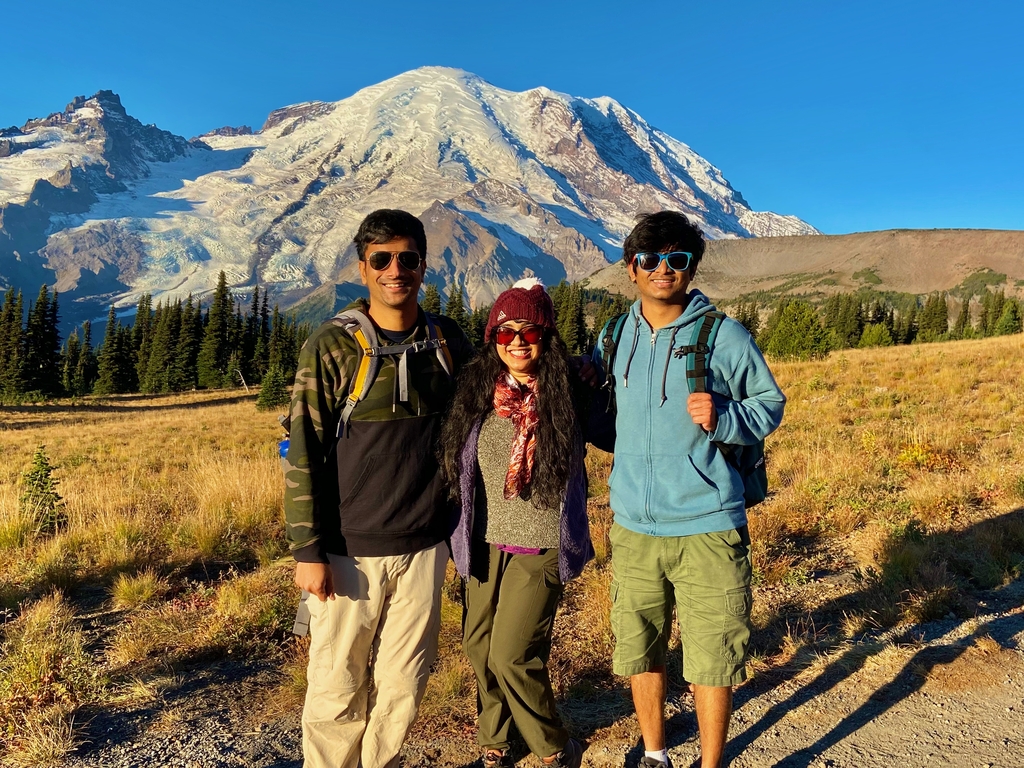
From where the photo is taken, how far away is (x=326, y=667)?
2.68 m

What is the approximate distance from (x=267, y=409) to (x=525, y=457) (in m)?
30.3

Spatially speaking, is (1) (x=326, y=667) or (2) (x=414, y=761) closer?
(1) (x=326, y=667)

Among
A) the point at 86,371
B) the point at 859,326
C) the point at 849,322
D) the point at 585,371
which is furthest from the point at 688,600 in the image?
the point at 859,326

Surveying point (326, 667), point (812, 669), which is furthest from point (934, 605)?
point (326, 667)

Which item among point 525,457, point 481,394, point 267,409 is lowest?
point 267,409

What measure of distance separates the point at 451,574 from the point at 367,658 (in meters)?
2.58

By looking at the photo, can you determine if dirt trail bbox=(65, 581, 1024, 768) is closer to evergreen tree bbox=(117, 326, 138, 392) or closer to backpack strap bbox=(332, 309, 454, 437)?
backpack strap bbox=(332, 309, 454, 437)

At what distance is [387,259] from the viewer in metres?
2.80

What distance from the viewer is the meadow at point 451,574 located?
350cm

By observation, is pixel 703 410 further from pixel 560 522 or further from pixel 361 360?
pixel 361 360

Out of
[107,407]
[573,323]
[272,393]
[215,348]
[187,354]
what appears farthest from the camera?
[573,323]

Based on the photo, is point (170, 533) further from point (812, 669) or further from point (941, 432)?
point (941, 432)

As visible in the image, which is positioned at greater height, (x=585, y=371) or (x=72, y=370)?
(x=585, y=371)

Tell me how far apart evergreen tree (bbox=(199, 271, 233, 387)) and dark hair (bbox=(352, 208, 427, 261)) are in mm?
63035
